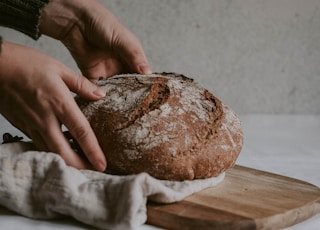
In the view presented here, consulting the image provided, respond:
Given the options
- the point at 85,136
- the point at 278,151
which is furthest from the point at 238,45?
the point at 85,136

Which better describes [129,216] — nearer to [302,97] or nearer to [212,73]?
[212,73]

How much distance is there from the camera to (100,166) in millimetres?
1309

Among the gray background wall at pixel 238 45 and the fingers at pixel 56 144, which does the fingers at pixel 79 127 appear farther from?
the gray background wall at pixel 238 45

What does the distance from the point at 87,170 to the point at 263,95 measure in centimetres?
162

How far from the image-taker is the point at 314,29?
8.86ft

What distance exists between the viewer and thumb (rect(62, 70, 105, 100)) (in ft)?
4.33

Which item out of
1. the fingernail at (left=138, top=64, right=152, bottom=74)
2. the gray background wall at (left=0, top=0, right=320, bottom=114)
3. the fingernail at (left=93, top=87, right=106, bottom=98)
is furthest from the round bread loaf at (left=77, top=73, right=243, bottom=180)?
the gray background wall at (left=0, top=0, right=320, bottom=114)

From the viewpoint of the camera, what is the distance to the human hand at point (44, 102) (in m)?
1.26

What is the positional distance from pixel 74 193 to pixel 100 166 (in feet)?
0.60

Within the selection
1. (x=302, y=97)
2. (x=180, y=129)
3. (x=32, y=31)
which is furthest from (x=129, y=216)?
(x=302, y=97)

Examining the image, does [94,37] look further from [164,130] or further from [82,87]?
[164,130]

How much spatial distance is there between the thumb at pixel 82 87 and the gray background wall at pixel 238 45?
47.2 inches

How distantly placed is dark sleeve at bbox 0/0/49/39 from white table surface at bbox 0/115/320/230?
1.79 ft

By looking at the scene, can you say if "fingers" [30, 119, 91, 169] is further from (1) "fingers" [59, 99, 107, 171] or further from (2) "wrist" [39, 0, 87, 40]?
(2) "wrist" [39, 0, 87, 40]
